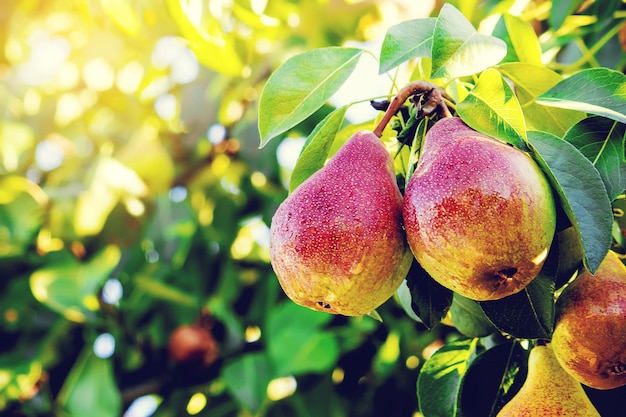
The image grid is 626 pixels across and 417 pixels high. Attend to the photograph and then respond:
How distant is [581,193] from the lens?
1.86ft

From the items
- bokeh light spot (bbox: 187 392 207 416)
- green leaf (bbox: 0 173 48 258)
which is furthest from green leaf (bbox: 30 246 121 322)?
bokeh light spot (bbox: 187 392 207 416)

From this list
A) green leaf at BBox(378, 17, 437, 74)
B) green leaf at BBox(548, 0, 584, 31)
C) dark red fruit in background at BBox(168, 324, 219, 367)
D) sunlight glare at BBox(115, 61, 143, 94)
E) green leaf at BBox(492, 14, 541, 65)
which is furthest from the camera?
sunlight glare at BBox(115, 61, 143, 94)

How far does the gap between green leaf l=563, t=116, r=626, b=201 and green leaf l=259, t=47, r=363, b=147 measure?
0.26 metres

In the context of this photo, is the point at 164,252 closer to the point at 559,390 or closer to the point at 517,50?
the point at 517,50

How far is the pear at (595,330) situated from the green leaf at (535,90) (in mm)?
198

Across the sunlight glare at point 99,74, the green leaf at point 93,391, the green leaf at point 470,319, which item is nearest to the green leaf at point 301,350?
the green leaf at point 93,391

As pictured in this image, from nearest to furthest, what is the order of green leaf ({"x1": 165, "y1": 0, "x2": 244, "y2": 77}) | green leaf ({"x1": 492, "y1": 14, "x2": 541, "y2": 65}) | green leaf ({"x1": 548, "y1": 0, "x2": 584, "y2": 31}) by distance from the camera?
green leaf ({"x1": 492, "y1": 14, "x2": 541, "y2": 65})
green leaf ({"x1": 548, "y1": 0, "x2": 584, "y2": 31})
green leaf ({"x1": 165, "y1": 0, "x2": 244, "y2": 77})

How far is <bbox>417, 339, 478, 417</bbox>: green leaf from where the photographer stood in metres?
0.77

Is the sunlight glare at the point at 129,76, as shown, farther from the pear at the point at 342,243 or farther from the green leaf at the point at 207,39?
the pear at the point at 342,243

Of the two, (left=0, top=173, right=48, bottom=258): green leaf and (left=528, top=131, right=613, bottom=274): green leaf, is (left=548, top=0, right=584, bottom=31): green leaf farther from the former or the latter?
(left=0, top=173, right=48, bottom=258): green leaf

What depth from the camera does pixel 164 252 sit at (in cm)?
183

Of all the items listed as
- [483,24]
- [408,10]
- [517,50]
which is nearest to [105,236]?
[408,10]

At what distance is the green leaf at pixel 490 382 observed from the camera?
0.72m

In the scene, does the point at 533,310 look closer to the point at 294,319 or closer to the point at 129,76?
Answer: the point at 294,319
